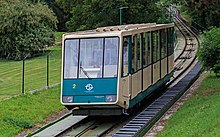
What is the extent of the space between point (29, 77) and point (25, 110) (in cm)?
1494

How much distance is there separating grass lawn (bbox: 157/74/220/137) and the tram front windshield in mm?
2757

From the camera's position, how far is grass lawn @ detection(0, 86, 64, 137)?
18453mm

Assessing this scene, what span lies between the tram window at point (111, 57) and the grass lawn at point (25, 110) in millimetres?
3677

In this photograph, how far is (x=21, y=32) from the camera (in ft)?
180

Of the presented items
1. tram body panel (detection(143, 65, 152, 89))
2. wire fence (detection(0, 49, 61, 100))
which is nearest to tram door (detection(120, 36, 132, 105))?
tram body panel (detection(143, 65, 152, 89))

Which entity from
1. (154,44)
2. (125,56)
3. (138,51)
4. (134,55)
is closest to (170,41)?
(154,44)

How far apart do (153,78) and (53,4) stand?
2431 inches

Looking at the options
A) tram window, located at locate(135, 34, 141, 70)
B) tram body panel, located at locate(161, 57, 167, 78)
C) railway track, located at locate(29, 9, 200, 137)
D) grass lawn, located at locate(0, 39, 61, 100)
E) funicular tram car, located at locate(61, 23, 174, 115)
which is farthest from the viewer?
grass lawn, located at locate(0, 39, 61, 100)

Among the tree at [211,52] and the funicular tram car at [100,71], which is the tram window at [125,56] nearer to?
the funicular tram car at [100,71]

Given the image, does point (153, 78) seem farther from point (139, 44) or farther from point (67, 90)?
point (67, 90)

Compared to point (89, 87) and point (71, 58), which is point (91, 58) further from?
point (89, 87)

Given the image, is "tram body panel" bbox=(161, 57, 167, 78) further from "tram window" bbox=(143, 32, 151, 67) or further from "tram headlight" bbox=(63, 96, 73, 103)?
"tram headlight" bbox=(63, 96, 73, 103)

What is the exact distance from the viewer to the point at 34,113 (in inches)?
817

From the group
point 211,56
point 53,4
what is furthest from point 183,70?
point 53,4
